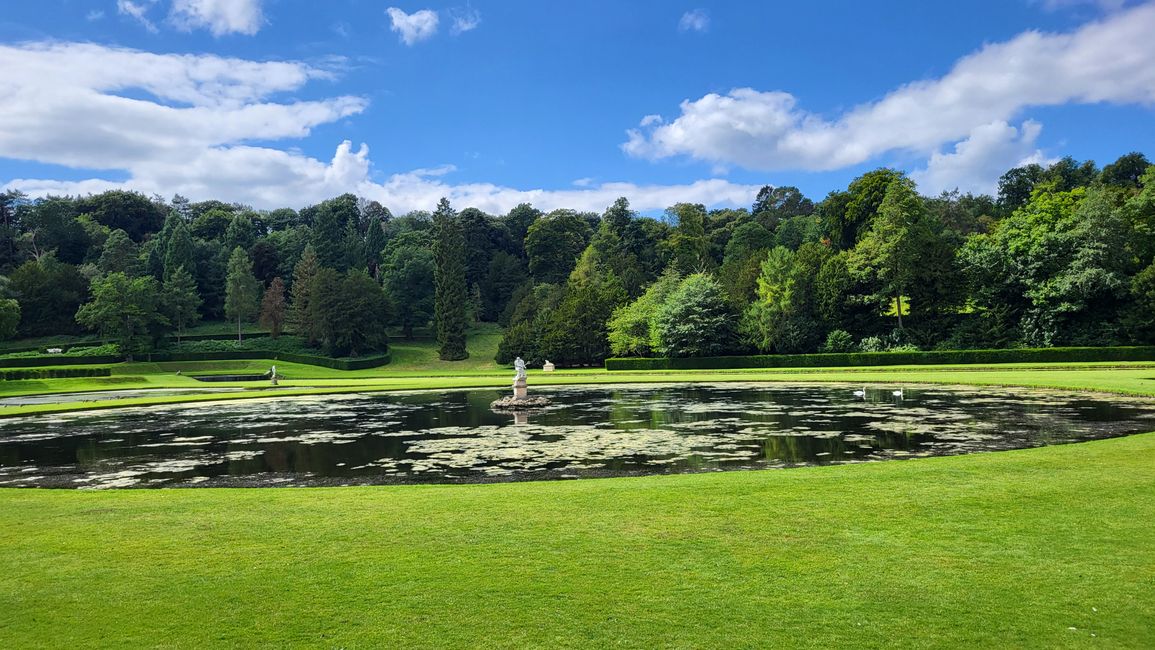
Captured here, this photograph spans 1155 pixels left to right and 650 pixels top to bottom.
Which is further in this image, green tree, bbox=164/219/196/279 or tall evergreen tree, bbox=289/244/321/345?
green tree, bbox=164/219/196/279

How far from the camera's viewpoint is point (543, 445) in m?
17.8

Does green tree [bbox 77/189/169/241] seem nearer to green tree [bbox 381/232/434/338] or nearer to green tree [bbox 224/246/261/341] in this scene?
green tree [bbox 224/246/261/341]

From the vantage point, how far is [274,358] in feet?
265

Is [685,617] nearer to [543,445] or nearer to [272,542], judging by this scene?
[272,542]

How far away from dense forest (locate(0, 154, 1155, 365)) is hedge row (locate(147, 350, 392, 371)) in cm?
354

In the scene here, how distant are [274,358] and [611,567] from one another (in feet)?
266

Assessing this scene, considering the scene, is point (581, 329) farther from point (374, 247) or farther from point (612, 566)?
point (612, 566)

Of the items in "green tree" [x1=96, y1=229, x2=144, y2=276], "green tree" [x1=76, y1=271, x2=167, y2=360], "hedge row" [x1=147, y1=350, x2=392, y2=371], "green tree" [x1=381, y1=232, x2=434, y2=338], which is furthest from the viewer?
"green tree" [x1=96, y1=229, x2=144, y2=276]

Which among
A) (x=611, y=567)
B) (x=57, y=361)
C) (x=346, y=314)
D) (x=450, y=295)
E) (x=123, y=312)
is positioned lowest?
(x=611, y=567)

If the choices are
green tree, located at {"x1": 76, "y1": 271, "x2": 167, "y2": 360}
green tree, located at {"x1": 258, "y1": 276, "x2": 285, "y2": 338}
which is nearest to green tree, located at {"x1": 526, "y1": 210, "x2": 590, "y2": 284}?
green tree, located at {"x1": 258, "y1": 276, "x2": 285, "y2": 338}

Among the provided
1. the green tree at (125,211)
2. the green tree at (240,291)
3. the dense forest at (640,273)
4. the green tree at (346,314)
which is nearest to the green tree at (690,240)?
the dense forest at (640,273)

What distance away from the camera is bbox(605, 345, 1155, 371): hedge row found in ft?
148

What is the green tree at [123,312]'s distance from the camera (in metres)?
76.7

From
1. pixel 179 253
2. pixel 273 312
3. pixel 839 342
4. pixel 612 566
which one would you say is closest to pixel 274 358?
pixel 273 312
